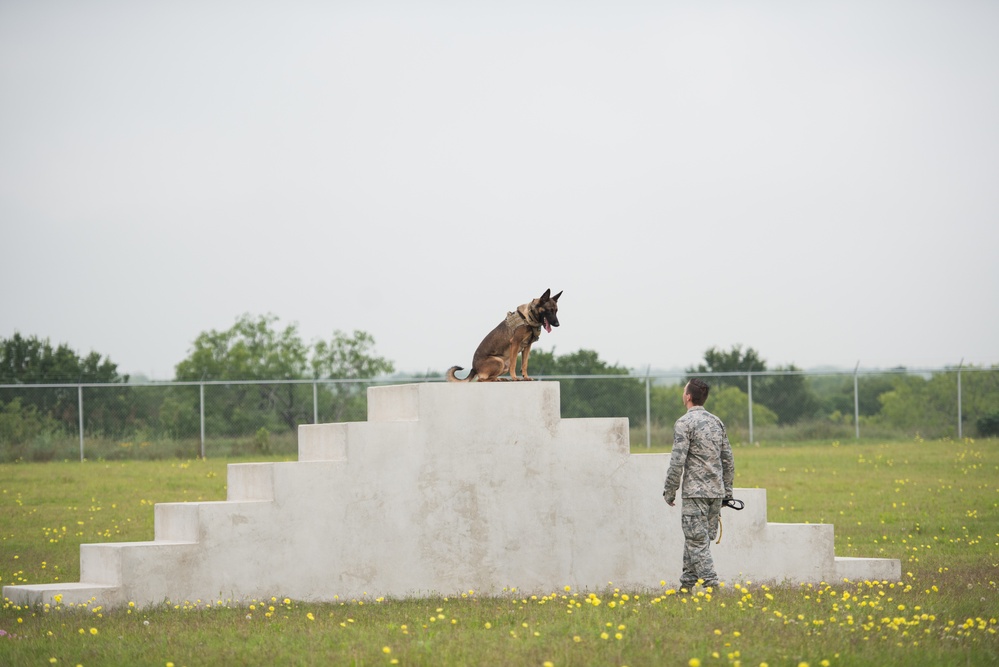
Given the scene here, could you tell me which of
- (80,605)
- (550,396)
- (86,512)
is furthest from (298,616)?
(86,512)

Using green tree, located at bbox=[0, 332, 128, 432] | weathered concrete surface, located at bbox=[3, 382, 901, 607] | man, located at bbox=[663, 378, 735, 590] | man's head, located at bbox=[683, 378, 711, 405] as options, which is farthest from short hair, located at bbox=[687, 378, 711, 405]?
green tree, located at bbox=[0, 332, 128, 432]

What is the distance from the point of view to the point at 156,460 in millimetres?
26797

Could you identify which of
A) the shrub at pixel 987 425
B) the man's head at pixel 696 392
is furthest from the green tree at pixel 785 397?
the man's head at pixel 696 392

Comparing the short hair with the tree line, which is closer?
the short hair

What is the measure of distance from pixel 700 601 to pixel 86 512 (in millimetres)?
11403

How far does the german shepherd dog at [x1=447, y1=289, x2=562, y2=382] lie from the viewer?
1152cm

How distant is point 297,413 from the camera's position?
30.4m

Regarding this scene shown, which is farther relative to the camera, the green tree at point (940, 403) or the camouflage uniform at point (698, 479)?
the green tree at point (940, 403)

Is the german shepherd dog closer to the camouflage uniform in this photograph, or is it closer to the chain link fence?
the camouflage uniform

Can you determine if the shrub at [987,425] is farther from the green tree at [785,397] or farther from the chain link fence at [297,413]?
the green tree at [785,397]

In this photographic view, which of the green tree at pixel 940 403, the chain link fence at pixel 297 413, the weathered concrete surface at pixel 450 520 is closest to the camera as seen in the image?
the weathered concrete surface at pixel 450 520

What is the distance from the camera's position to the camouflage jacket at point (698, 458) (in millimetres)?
9922

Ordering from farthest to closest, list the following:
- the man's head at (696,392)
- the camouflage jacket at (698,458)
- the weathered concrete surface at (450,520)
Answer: the weathered concrete surface at (450,520) → the man's head at (696,392) → the camouflage jacket at (698,458)

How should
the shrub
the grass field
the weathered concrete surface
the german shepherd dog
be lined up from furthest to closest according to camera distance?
the shrub → the german shepherd dog → the weathered concrete surface → the grass field
